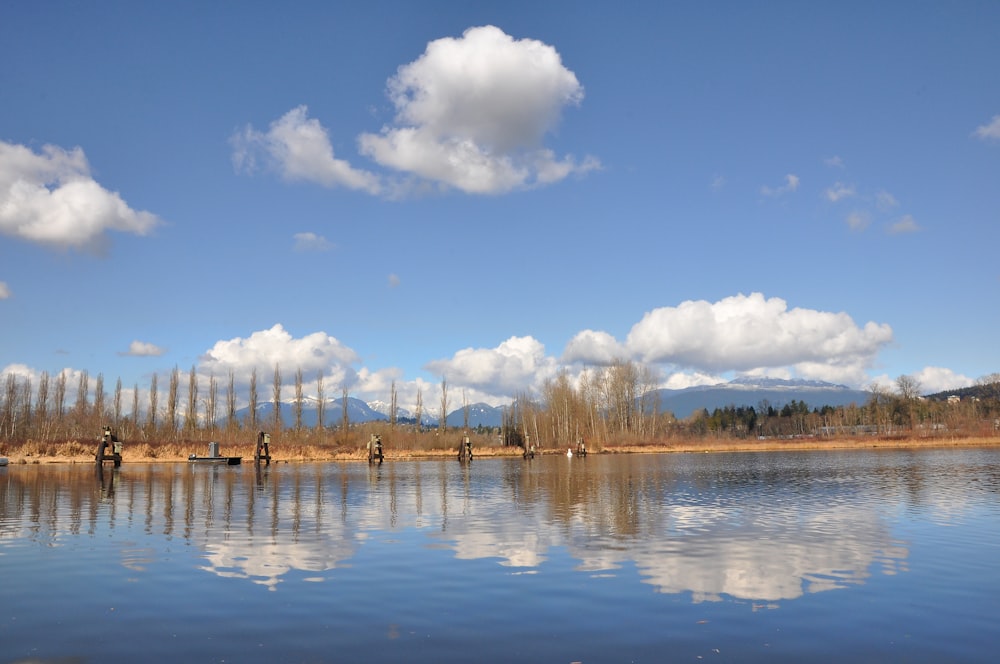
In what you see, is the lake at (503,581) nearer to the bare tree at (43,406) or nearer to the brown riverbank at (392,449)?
the brown riverbank at (392,449)

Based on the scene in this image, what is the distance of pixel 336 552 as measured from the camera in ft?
56.3

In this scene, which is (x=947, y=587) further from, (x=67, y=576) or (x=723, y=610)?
(x=67, y=576)

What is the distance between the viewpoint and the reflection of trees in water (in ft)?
50.0

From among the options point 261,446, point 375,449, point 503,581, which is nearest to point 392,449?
point 375,449

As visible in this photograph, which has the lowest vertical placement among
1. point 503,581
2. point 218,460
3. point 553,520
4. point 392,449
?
point 392,449

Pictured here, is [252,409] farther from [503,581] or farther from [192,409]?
[503,581]

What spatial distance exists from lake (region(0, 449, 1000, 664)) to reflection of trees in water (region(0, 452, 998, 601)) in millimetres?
124

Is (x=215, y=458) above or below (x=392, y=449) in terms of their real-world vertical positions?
above

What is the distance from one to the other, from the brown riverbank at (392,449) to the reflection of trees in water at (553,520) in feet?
96.1

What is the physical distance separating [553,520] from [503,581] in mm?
9362

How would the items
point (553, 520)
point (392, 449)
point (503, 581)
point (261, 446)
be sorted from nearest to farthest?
point (503, 581) → point (553, 520) → point (261, 446) → point (392, 449)

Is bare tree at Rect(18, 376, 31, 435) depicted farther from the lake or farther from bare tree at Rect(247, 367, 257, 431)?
the lake

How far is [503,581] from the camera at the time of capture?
13.9m

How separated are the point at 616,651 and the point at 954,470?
47779 millimetres
